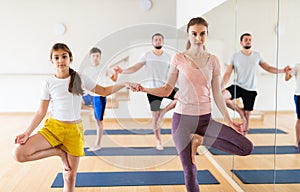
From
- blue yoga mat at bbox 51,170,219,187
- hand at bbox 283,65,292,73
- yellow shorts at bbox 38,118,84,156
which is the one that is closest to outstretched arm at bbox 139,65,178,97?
yellow shorts at bbox 38,118,84,156

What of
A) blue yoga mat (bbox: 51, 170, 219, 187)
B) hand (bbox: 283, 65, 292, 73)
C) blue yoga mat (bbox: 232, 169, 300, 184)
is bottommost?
blue yoga mat (bbox: 51, 170, 219, 187)

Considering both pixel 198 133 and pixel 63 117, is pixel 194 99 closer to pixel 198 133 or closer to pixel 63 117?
pixel 198 133

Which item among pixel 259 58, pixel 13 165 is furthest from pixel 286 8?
pixel 13 165

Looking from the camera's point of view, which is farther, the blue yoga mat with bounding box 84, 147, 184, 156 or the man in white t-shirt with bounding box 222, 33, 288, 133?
the blue yoga mat with bounding box 84, 147, 184, 156

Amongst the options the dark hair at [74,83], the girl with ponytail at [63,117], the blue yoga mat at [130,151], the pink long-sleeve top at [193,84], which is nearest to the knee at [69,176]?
the girl with ponytail at [63,117]

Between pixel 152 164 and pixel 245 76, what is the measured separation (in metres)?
1.53

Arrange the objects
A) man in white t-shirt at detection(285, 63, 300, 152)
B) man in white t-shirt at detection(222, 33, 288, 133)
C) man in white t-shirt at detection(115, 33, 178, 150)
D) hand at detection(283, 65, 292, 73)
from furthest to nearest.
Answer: man in white t-shirt at detection(115, 33, 178, 150) < man in white t-shirt at detection(222, 33, 288, 133) < hand at detection(283, 65, 292, 73) < man in white t-shirt at detection(285, 63, 300, 152)

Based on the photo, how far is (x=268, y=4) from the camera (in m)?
3.07

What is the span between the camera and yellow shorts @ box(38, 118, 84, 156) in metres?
2.89

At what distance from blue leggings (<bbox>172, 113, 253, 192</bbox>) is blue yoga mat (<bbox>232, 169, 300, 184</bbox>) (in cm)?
30

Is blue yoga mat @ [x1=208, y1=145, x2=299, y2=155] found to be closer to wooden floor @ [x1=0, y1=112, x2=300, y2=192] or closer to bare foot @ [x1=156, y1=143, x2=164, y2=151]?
wooden floor @ [x1=0, y1=112, x2=300, y2=192]

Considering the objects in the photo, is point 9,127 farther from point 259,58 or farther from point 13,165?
point 259,58

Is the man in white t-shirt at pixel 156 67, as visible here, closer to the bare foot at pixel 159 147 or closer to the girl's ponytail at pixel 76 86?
the bare foot at pixel 159 147

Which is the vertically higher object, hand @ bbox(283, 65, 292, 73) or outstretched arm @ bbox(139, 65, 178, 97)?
hand @ bbox(283, 65, 292, 73)
